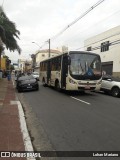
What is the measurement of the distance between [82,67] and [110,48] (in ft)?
77.7

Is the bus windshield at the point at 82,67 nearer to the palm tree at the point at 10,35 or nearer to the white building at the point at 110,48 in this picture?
the palm tree at the point at 10,35

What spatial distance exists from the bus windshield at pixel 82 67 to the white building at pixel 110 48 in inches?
764

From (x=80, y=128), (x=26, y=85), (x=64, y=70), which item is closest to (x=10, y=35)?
(x=26, y=85)

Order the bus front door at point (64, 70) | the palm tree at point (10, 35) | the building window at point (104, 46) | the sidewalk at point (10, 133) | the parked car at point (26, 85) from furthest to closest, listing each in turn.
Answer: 1. the building window at point (104, 46)
2. the palm tree at point (10, 35)
3. the parked car at point (26, 85)
4. the bus front door at point (64, 70)
5. the sidewalk at point (10, 133)

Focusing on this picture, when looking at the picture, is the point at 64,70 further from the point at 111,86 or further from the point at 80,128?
the point at 80,128

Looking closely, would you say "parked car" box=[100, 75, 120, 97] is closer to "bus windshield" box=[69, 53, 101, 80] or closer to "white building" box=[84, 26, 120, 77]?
"bus windshield" box=[69, 53, 101, 80]

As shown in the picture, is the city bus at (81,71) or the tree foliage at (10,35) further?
the tree foliage at (10,35)

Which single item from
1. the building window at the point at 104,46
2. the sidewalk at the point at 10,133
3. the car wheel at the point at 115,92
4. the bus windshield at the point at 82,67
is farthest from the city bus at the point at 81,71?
the building window at the point at 104,46

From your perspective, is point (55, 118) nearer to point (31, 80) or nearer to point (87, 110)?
point (87, 110)

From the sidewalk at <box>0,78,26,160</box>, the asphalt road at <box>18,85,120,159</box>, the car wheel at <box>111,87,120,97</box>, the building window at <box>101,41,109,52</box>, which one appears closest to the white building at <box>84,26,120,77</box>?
the building window at <box>101,41,109,52</box>

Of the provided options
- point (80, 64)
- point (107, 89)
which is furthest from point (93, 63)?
point (107, 89)

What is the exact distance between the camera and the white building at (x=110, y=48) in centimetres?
4019

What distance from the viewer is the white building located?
40.2 meters

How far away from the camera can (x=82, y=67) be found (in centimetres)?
1988
